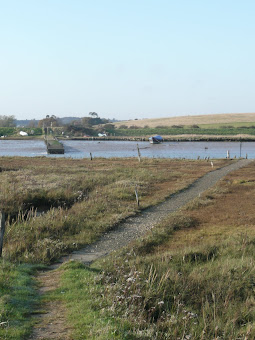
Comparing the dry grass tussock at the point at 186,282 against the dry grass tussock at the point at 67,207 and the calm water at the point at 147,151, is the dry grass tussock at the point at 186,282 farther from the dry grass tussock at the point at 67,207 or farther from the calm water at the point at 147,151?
the calm water at the point at 147,151

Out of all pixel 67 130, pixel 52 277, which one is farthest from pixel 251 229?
pixel 67 130

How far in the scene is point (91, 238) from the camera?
13.9m

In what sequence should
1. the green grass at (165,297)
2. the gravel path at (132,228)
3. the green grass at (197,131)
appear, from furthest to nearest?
the green grass at (197,131)
the gravel path at (132,228)
the green grass at (165,297)

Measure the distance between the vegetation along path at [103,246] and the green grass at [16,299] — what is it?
202 mm

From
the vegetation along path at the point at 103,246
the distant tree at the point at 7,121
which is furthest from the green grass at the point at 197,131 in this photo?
the vegetation along path at the point at 103,246

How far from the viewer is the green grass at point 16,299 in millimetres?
6705

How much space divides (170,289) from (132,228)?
21.8ft

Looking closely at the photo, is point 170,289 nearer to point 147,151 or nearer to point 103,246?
point 103,246

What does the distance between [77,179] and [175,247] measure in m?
14.2

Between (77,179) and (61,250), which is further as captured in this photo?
(77,179)

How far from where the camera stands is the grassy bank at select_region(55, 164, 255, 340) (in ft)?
23.0

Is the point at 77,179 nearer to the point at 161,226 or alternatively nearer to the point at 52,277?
the point at 161,226

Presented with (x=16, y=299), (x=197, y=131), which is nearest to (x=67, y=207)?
(x=16, y=299)

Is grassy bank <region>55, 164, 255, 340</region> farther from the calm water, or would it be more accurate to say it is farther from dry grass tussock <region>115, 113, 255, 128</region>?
dry grass tussock <region>115, 113, 255, 128</region>
